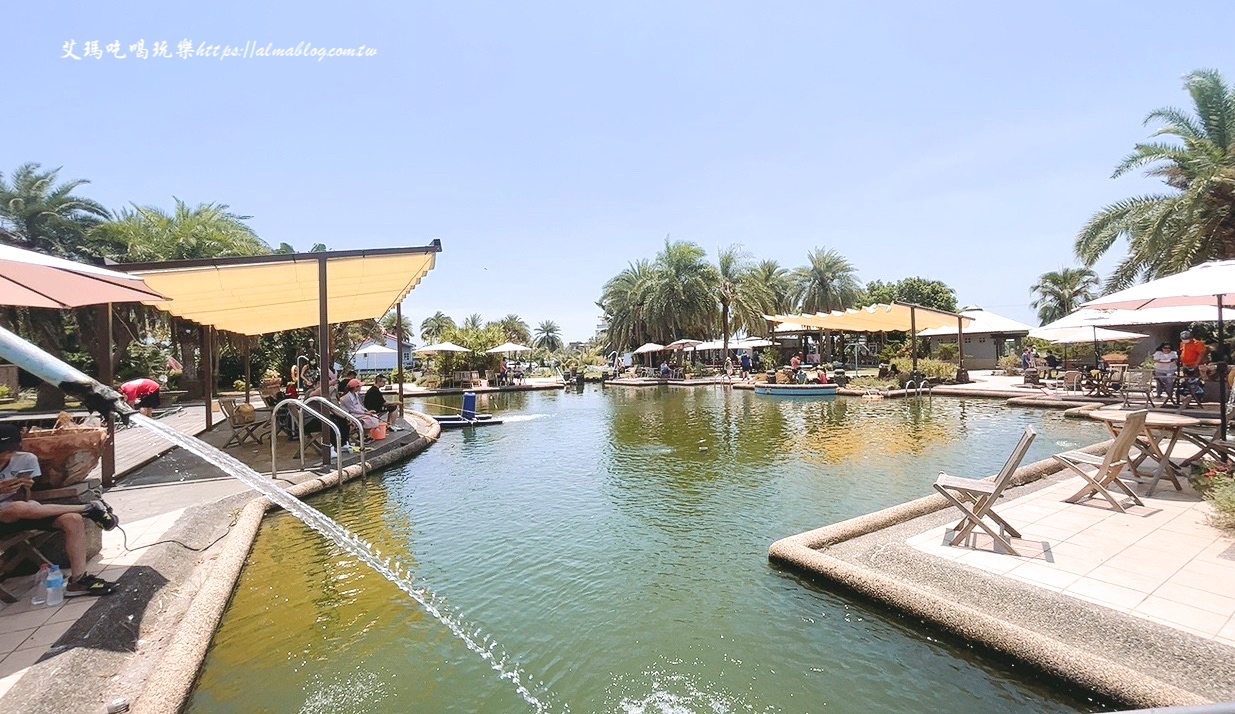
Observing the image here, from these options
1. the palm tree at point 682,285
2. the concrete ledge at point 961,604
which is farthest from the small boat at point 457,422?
the palm tree at point 682,285

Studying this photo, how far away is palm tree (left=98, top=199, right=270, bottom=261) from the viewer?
2286 centimetres

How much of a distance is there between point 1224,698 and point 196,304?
14.1 metres

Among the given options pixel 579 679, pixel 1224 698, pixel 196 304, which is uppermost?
pixel 196 304

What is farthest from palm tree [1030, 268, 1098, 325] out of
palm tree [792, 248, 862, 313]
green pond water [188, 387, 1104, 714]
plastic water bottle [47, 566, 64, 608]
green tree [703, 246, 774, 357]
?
plastic water bottle [47, 566, 64, 608]

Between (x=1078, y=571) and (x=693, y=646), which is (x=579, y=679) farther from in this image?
(x=1078, y=571)

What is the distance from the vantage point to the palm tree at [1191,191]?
542 inches

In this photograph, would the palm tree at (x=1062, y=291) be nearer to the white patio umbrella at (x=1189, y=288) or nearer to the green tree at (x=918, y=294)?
the green tree at (x=918, y=294)

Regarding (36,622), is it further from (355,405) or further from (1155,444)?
(1155,444)

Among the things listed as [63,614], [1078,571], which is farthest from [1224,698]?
[63,614]

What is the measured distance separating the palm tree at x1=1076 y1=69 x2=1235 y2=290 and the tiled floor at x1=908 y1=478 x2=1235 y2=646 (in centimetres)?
1211

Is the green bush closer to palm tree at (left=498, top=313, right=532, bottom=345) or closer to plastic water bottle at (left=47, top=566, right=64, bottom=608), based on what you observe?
plastic water bottle at (left=47, top=566, right=64, bottom=608)

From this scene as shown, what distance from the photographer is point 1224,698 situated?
9.71 ft

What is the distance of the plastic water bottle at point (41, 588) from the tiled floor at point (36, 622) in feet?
0.11

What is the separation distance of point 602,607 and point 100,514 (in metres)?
4.13
